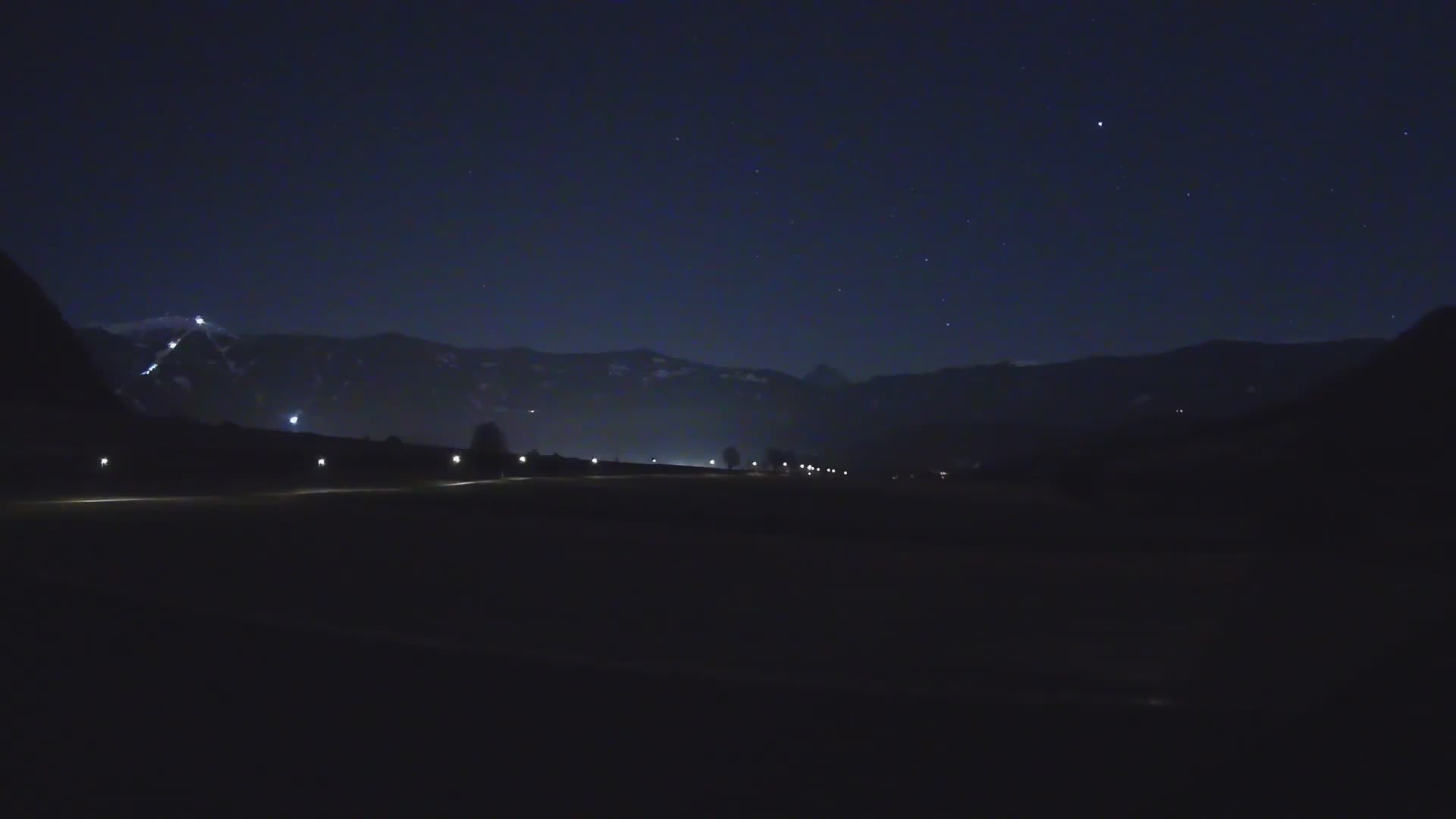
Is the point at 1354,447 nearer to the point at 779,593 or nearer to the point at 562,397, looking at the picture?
the point at 779,593

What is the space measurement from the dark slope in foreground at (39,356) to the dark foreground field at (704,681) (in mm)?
65920

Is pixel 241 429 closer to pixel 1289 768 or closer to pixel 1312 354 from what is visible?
pixel 1289 768

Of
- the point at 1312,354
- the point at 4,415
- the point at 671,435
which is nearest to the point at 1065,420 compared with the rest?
the point at 1312,354

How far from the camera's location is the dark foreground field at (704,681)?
6129 mm

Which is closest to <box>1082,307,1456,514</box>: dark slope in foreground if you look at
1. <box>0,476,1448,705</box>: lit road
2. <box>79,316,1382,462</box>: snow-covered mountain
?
<box>0,476,1448,705</box>: lit road

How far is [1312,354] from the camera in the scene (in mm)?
145500

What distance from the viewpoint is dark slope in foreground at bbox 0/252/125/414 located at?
249 ft

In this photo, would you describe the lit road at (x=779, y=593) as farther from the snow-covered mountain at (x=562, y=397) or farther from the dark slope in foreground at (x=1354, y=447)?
the snow-covered mountain at (x=562, y=397)

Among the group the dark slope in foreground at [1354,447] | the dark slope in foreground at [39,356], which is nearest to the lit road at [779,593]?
the dark slope in foreground at [1354,447]

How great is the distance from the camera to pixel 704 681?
8.75 meters

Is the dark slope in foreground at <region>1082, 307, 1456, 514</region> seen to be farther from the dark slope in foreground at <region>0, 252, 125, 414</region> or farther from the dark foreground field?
the dark slope in foreground at <region>0, 252, 125, 414</region>

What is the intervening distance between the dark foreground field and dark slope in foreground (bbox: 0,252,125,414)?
2595 inches

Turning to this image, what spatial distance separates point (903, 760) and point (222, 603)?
7369 millimetres

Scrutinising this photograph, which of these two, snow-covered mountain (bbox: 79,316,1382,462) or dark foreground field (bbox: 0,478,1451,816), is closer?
dark foreground field (bbox: 0,478,1451,816)
